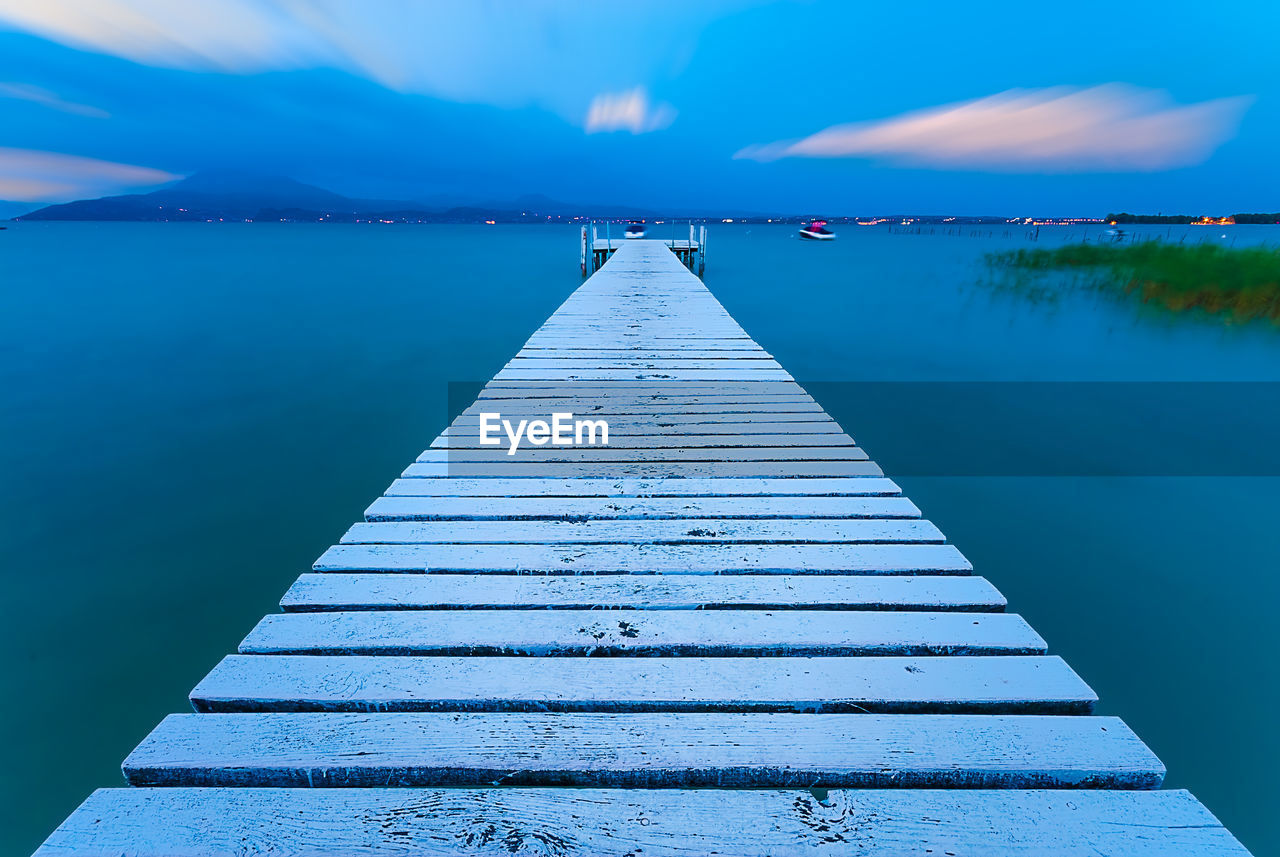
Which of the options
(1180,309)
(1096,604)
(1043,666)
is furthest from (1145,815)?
(1180,309)

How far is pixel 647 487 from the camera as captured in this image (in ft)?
10.4

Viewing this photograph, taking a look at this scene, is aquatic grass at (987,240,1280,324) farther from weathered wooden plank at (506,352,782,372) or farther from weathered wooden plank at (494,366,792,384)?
weathered wooden plank at (494,366,792,384)

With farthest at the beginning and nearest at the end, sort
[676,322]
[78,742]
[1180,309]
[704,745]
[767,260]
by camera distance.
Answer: [767,260] → [1180,309] → [676,322] → [78,742] → [704,745]

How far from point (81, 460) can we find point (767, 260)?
111 ft

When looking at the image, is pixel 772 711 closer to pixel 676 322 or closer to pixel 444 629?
pixel 444 629

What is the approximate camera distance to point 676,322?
7.96 metres

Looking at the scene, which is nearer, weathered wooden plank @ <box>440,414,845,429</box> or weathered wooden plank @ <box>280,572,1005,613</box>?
weathered wooden plank @ <box>280,572,1005,613</box>

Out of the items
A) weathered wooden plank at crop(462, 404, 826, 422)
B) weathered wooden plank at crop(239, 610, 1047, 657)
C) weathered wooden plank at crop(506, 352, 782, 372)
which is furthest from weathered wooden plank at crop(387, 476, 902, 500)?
weathered wooden plank at crop(506, 352, 782, 372)

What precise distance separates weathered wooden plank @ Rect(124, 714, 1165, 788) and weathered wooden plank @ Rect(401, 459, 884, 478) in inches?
68.5

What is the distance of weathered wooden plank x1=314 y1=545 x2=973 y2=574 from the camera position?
→ 7.83 ft

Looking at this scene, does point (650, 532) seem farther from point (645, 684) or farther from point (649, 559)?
point (645, 684)

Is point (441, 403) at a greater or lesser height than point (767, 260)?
lesser

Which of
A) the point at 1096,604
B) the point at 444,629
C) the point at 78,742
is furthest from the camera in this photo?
the point at 1096,604

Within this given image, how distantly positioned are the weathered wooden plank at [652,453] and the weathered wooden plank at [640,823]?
2.16m
